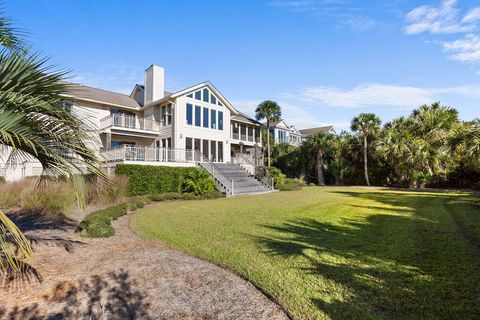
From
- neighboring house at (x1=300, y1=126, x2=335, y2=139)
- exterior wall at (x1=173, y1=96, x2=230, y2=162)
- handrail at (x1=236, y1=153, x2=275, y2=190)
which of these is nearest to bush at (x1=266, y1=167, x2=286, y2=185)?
handrail at (x1=236, y1=153, x2=275, y2=190)

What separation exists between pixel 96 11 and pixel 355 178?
2538cm

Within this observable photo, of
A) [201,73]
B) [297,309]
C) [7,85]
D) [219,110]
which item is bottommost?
[297,309]

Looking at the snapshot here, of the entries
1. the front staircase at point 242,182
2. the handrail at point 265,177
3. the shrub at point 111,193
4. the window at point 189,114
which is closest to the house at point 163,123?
the window at point 189,114

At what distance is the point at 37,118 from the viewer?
3459 millimetres

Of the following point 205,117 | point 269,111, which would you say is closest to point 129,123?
point 205,117

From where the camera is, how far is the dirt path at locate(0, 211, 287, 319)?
11.0 ft

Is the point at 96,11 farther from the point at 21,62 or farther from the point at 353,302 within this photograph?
the point at 353,302

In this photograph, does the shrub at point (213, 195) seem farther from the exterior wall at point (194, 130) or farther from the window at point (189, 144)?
the window at point (189, 144)

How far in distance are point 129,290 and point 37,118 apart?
2.74 meters

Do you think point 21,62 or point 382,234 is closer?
point 21,62

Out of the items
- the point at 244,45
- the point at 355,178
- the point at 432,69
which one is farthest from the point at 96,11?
the point at 355,178

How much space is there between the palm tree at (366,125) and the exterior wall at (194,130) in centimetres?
1228

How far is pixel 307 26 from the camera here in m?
12.7

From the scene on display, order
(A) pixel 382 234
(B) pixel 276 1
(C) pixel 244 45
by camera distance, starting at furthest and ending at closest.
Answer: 1. (C) pixel 244 45
2. (B) pixel 276 1
3. (A) pixel 382 234
